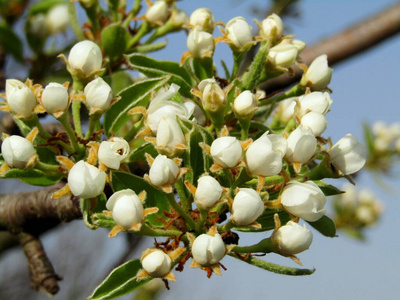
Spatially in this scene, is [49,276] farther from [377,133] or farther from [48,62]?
[377,133]

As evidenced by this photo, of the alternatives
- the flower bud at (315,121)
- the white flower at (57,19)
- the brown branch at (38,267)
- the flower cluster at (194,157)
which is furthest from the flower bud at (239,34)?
the white flower at (57,19)

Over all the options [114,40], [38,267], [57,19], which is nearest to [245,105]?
[114,40]

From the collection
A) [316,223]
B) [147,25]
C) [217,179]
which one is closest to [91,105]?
[217,179]

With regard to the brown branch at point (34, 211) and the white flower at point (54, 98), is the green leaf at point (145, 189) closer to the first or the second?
the white flower at point (54, 98)

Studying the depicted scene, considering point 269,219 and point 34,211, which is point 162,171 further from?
point 34,211

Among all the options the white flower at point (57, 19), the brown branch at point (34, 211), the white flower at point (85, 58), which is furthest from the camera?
the white flower at point (57, 19)
